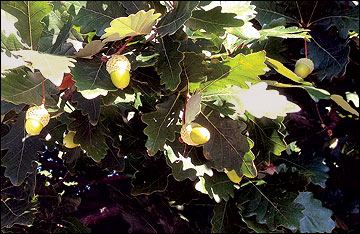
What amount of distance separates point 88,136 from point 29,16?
0.38 metres

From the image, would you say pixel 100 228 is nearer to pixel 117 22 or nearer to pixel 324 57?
pixel 324 57

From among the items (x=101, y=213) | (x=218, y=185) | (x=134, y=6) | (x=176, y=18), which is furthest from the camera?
(x=101, y=213)

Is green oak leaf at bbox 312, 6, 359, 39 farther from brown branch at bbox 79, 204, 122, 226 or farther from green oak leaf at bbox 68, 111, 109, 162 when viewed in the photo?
brown branch at bbox 79, 204, 122, 226

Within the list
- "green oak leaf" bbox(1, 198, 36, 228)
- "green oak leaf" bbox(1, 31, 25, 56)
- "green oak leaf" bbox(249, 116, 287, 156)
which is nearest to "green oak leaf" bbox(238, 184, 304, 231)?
"green oak leaf" bbox(249, 116, 287, 156)

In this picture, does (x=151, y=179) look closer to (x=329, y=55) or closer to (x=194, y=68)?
(x=194, y=68)

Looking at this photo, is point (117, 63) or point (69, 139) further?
point (69, 139)

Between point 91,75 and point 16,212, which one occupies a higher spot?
point 91,75

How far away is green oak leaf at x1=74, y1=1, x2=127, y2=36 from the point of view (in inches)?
38.9

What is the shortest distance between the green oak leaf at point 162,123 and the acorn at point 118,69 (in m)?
0.13

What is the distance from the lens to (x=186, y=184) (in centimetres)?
151

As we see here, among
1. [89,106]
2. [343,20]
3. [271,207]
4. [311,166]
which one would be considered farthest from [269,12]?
[89,106]

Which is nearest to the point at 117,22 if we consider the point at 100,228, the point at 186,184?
the point at 186,184

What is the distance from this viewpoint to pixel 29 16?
0.93 metres

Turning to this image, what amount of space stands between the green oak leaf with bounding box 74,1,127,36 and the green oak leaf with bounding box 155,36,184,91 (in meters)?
0.11
